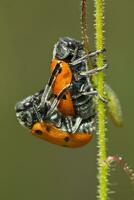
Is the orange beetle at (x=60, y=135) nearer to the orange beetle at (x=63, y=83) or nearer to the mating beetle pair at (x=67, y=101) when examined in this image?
the mating beetle pair at (x=67, y=101)

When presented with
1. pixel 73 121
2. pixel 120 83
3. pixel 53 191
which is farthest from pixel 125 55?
pixel 73 121

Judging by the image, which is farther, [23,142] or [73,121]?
[23,142]

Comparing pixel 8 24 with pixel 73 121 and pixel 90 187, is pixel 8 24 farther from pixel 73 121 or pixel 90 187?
pixel 73 121

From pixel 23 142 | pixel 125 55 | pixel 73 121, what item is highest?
pixel 125 55

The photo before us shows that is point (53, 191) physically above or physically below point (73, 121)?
above

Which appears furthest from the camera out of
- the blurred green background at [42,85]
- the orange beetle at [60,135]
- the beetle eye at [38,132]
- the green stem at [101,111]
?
the blurred green background at [42,85]

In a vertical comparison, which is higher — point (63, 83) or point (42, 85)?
point (42, 85)

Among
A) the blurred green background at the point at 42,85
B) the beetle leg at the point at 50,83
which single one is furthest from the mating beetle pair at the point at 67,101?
the blurred green background at the point at 42,85

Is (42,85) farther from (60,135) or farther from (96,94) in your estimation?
(96,94)

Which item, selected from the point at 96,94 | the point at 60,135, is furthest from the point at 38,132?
the point at 96,94
